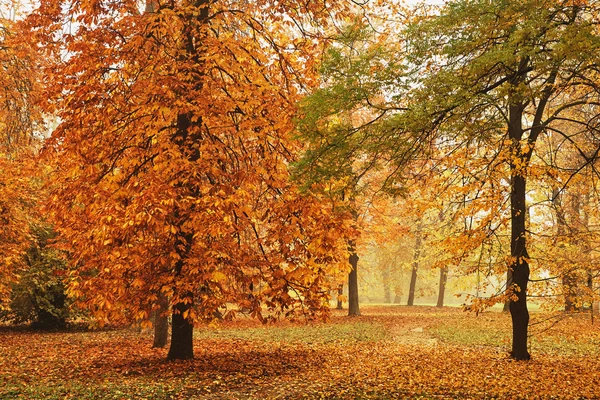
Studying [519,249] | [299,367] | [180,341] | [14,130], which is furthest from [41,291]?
[519,249]

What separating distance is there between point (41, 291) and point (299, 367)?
12235 millimetres

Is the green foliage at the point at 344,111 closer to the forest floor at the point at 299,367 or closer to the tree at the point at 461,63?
the tree at the point at 461,63

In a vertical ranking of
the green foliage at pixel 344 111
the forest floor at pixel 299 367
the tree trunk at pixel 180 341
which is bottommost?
the forest floor at pixel 299 367

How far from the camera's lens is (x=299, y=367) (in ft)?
34.9

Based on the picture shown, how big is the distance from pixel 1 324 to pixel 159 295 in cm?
1416

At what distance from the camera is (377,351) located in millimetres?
13445

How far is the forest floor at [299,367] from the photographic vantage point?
802 cm

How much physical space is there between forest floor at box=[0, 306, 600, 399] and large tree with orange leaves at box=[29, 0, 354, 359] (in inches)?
52.6

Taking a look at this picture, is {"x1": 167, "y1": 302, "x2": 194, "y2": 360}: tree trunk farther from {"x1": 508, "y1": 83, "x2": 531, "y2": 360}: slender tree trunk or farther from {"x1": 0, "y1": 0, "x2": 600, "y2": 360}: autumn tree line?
{"x1": 508, "y1": 83, "x2": 531, "y2": 360}: slender tree trunk

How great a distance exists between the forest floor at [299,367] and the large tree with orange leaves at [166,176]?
134cm

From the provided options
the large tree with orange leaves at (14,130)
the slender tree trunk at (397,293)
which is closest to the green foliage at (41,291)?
the large tree with orange leaves at (14,130)

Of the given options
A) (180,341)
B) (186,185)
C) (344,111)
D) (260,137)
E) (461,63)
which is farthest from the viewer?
(180,341)

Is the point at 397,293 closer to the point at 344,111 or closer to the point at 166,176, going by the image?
the point at 166,176

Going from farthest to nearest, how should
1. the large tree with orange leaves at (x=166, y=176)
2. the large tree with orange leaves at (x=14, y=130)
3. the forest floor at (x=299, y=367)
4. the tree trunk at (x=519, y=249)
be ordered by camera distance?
the large tree with orange leaves at (x=14, y=130), the tree trunk at (x=519, y=249), the large tree with orange leaves at (x=166, y=176), the forest floor at (x=299, y=367)
